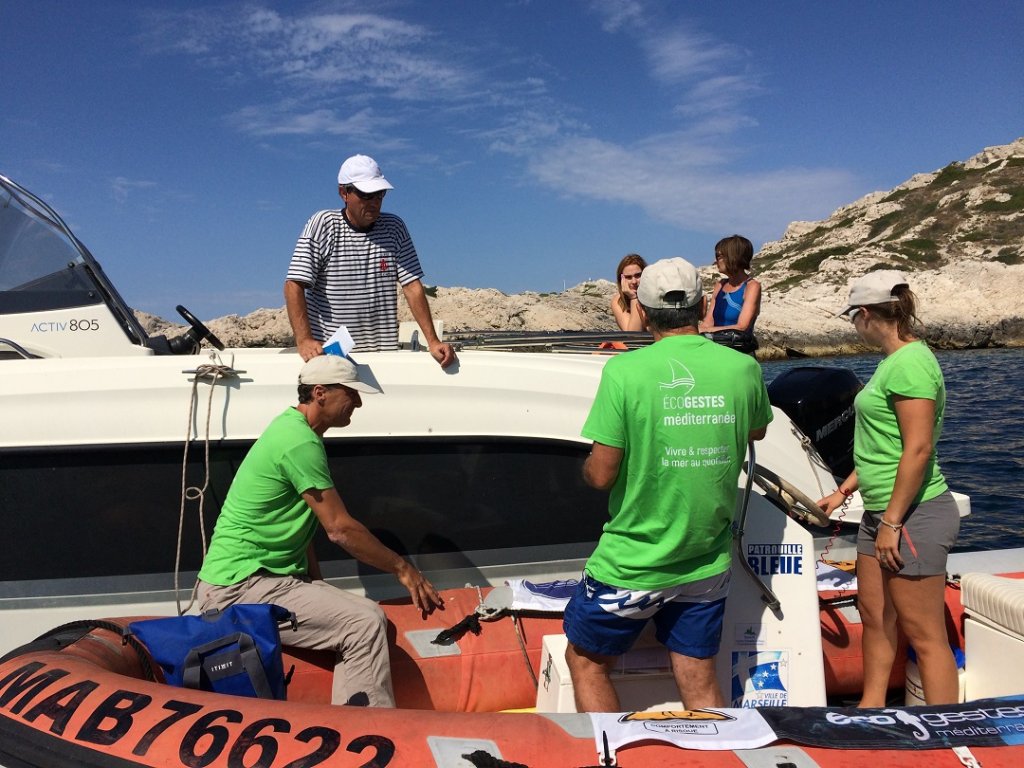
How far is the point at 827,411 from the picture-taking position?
471 cm

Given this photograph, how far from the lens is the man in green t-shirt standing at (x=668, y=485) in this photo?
2.42 metres

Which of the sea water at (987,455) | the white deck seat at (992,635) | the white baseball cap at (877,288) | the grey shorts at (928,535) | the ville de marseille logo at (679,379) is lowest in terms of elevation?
the sea water at (987,455)

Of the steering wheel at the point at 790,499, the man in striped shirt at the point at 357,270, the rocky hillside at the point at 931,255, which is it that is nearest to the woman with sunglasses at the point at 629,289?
the man in striped shirt at the point at 357,270

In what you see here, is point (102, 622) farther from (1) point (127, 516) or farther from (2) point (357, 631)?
(2) point (357, 631)

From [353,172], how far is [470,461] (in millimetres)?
1486

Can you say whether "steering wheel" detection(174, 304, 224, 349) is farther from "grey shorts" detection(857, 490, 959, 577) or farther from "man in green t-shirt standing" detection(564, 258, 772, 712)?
"grey shorts" detection(857, 490, 959, 577)

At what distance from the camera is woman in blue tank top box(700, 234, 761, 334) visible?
15.6ft

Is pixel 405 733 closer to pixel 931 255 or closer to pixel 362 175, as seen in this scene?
pixel 362 175

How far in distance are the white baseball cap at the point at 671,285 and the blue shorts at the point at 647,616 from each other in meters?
0.90

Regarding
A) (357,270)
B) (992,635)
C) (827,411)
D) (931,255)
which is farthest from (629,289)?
(931,255)

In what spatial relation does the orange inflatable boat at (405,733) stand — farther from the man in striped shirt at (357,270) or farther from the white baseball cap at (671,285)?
the man in striped shirt at (357,270)

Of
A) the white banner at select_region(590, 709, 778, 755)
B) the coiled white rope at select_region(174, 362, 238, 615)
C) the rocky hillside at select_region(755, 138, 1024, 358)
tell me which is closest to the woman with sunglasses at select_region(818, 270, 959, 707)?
the white banner at select_region(590, 709, 778, 755)

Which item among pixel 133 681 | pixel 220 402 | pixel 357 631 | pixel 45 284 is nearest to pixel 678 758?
pixel 357 631

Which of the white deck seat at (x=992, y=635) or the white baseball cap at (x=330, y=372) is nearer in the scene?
the white baseball cap at (x=330, y=372)
